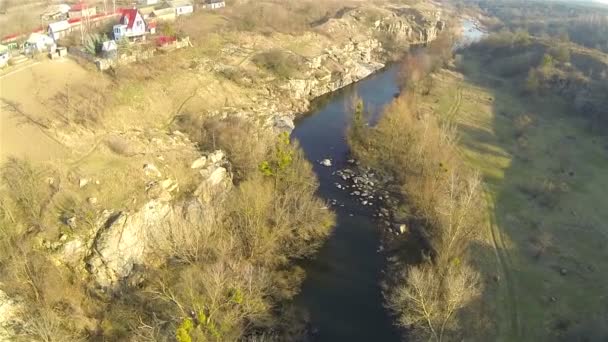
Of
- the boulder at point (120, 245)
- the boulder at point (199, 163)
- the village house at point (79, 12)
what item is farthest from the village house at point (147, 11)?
the boulder at point (120, 245)

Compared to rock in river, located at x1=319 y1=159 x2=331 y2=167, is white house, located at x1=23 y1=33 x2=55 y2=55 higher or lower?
higher

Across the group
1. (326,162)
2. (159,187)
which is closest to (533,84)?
(326,162)

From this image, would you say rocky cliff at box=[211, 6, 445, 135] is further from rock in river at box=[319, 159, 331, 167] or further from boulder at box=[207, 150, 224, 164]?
boulder at box=[207, 150, 224, 164]

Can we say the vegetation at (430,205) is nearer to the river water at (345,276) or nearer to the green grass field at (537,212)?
the river water at (345,276)

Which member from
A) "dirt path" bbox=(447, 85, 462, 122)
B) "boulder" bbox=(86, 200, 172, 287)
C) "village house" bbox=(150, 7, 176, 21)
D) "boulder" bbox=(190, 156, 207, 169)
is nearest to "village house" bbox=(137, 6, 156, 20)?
"village house" bbox=(150, 7, 176, 21)

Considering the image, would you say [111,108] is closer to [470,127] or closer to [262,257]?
[262,257]

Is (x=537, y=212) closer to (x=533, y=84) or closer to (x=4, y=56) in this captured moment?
(x=533, y=84)
